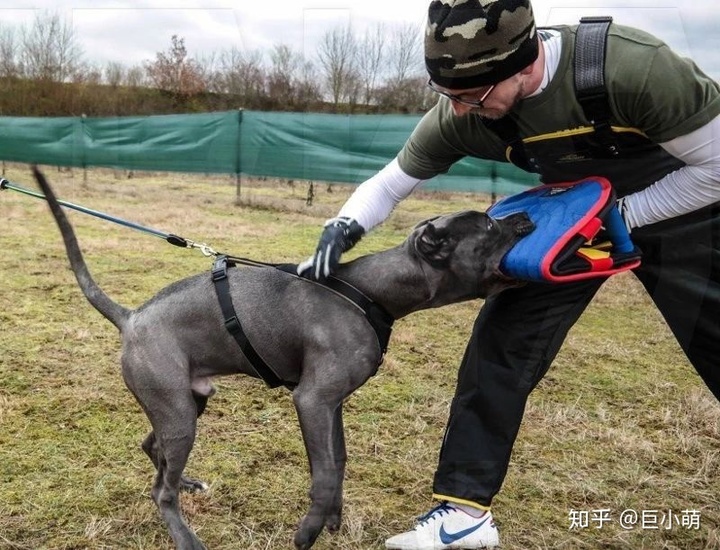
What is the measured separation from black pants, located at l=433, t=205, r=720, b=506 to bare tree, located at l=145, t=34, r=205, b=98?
3.41 metres

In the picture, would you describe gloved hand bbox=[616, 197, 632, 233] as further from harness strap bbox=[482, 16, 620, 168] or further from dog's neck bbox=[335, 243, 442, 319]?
dog's neck bbox=[335, 243, 442, 319]

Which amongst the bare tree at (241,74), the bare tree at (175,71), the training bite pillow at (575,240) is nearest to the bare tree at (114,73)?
the bare tree at (175,71)

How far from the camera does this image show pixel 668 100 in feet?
6.25

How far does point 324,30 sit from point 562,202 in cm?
143

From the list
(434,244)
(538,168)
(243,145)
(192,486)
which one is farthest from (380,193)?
(243,145)

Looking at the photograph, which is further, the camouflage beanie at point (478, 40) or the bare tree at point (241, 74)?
the bare tree at point (241, 74)

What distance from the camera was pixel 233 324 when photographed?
238 cm

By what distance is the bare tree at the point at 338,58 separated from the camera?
3.11m

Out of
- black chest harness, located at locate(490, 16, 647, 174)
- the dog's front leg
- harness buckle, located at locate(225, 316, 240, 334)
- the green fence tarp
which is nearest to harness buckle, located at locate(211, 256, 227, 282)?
harness buckle, located at locate(225, 316, 240, 334)

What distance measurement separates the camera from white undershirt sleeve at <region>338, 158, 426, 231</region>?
255 cm

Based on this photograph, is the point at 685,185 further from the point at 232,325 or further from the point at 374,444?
the point at 374,444

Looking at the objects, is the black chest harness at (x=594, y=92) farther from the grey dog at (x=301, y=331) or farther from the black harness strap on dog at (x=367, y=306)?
the black harness strap on dog at (x=367, y=306)

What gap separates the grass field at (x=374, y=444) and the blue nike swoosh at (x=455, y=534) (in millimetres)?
156

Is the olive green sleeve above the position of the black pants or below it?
above
